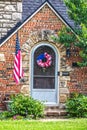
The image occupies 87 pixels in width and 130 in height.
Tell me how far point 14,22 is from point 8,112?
3.67m

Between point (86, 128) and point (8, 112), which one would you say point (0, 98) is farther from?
point (86, 128)

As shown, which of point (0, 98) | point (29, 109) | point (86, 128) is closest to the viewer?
point (86, 128)

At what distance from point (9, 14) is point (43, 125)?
567 cm

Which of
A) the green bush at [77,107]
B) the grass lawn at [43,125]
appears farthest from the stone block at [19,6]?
the grass lawn at [43,125]

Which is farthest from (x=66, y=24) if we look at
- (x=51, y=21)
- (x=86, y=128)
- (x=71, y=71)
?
(x=86, y=128)

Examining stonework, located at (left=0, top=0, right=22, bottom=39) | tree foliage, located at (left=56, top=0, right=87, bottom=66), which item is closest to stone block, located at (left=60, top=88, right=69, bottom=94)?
tree foliage, located at (left=56, top=0, right=87, bottom=66)

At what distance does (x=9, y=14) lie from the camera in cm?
1839

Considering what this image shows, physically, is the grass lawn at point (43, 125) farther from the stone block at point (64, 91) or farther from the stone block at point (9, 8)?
the stone block at point (9, 8)

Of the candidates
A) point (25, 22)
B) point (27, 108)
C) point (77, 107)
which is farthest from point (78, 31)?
point (27, 108)

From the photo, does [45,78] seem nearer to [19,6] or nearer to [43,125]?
[19,6]

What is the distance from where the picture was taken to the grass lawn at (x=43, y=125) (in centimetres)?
1370

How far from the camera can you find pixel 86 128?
13703 mm

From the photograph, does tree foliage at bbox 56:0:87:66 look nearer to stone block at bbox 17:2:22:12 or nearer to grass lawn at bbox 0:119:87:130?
stone block at bbox 17:2:22:12

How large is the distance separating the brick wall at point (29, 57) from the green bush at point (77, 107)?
83 centimetres
